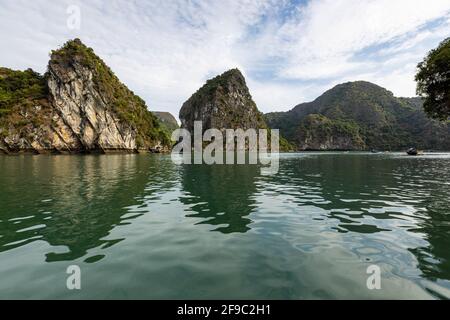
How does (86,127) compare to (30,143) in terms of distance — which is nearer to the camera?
(30,143)

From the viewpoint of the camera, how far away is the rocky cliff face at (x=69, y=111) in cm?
9025

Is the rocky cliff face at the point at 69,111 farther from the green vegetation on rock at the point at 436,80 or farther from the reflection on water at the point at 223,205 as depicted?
the green vegetation on rock at the point at 436,80

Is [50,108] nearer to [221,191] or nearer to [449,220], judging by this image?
[221,191]

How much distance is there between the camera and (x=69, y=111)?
332 feet

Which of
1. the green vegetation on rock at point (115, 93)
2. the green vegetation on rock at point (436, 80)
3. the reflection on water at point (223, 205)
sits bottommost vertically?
the reflection on water at point (223, 205)

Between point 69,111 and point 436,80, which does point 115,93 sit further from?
point 436,80

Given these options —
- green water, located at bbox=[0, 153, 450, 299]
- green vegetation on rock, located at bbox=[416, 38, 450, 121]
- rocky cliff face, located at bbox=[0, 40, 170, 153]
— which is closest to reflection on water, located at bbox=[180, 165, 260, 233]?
green water, located at bbox=[0, 153, 450, 299]

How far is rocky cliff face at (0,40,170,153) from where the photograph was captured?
90250 millimetres

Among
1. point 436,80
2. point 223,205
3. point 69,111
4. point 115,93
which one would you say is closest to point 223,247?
point 223,205

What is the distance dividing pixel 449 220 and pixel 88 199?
18820mm

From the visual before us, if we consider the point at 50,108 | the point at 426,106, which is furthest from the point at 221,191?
the point at 50,108

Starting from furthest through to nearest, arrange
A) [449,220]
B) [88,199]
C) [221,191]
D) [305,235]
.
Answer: [221,191], [88,199], [449,220], [305,235]

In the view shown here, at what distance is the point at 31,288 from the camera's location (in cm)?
588

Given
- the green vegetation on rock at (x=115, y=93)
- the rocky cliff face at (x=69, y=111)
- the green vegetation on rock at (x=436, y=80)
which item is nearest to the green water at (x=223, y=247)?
the green vegetation on rock at (x=436, y=80)
